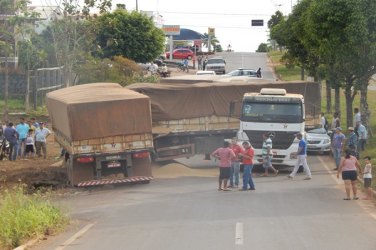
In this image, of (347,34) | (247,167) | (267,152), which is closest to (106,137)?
(247,167)

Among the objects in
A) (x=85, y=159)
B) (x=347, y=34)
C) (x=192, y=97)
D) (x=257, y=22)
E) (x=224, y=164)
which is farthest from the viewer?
(x=257, y=22)

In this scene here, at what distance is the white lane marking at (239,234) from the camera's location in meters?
13.4

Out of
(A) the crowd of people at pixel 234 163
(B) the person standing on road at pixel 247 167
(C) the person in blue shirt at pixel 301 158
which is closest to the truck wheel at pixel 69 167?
(A) the crowd of people at pixel 234 163

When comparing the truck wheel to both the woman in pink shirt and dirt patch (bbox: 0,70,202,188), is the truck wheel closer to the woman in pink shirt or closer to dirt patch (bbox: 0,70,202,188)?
dirt patch (bbox: 0,70,202,188)

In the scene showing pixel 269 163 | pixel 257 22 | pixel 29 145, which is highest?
pixel 257 22

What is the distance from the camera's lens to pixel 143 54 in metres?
64.2

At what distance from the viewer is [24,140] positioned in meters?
29.8

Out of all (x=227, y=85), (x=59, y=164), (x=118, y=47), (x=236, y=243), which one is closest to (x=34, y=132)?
(x=59, y=164)

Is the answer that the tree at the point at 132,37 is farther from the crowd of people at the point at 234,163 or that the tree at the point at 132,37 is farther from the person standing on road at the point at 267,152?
the crowd of people at the point at 234,163

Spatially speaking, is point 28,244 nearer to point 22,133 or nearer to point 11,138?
point 11,138

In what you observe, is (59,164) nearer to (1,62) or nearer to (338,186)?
(338,186)

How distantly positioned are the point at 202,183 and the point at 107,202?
15.6 ft

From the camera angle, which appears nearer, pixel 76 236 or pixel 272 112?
pixel 76 236

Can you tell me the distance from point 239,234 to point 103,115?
30.5 feet
